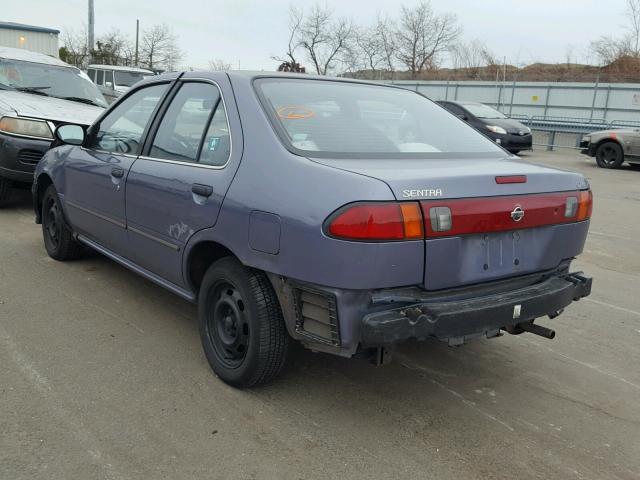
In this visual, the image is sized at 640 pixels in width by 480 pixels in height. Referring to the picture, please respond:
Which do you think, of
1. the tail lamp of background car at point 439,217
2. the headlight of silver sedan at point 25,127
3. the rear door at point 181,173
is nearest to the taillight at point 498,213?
the tail lamp of background car at point 439,217

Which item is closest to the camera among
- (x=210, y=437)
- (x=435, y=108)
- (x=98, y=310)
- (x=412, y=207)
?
(x=412, y=207)

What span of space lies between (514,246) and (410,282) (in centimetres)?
65

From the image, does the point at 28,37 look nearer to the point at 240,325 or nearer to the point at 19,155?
the point at 19,155

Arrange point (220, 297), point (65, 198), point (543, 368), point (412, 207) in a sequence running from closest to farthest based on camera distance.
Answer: point (412, 207), point (220, 297), point (543, 368), point (65, 198)

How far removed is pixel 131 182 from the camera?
12.7 ft

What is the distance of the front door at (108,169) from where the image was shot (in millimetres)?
4055

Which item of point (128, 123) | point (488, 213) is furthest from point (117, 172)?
point (488, 213)

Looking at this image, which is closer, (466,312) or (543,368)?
(466,312)

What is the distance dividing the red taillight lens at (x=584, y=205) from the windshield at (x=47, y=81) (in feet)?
23.4

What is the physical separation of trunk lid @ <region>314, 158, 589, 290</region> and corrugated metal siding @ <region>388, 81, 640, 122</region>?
23.1 meters

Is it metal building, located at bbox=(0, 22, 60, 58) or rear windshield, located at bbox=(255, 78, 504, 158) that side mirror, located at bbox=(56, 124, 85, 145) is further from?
metal building, located at bbox=(0, 22, 60, 58)

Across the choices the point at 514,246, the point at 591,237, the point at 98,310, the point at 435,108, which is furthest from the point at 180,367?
the point at 591,237

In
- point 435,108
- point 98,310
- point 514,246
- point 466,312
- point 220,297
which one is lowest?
point 98,310

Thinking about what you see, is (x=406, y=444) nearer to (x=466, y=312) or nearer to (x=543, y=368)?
(x=466, y=312)
